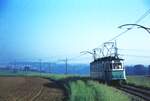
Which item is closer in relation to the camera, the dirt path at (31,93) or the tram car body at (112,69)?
the dirt path at (31,93)

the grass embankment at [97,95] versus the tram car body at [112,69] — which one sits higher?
the tram car body at [112,69]

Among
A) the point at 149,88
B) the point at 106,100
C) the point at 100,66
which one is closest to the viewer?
the point at 106,100

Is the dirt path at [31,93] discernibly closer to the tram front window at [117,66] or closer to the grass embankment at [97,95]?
the grass embankment at [97,95]

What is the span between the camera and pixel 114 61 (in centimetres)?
3800

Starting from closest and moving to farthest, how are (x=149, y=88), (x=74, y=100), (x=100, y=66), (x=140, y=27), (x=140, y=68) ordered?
1. (x=74, y=100)
2. (x=140, y=27)
3. (x=149, y=88)
4. (x=100, y=66)
5. (x=140, y=68)

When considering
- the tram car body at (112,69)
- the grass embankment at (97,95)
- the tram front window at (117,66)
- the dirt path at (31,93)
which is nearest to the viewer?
the grass embankment at (97,95)

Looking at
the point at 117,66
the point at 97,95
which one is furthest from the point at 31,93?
the point at 97,95

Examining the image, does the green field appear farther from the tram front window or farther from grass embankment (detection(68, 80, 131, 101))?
the tram front window

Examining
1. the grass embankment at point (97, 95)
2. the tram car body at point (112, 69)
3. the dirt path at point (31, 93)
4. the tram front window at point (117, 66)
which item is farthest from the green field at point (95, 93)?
the tram front window at point (117, 66)

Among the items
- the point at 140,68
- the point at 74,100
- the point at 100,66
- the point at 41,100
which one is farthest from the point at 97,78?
the point at 140,68

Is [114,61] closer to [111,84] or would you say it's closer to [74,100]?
[111,84]

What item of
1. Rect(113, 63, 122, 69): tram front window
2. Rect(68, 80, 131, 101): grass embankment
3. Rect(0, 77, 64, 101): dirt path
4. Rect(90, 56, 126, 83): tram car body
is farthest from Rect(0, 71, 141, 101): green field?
Rect(113, 63, 122, 69): tram front window

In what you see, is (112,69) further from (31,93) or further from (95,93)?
(95,93)

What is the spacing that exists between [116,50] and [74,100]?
2855 centimetres
